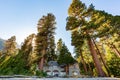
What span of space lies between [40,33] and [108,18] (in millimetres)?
16383

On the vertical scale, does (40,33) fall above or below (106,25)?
above

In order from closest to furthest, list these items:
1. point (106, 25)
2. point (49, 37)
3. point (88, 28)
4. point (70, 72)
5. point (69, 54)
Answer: point (88, 28) < point (106, 25) < point (49, 37) < point (69, 54) < point (70, 72)

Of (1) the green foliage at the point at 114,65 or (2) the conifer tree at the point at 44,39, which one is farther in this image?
(1) the green foliage at the point at 114,65

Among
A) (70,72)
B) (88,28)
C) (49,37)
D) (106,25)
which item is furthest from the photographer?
(70,72)

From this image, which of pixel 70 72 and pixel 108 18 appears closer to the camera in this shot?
pixel 108 18

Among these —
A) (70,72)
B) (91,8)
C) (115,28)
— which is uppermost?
(91,8)

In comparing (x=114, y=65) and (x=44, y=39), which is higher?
(x=44, y=39)

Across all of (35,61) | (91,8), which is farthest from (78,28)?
(35,61)

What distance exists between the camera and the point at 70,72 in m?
63.3

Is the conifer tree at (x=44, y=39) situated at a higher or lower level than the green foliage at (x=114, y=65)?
higher

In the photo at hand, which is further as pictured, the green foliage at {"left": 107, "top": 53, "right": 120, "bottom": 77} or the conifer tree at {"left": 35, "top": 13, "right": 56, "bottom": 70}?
the green foliage at {"left": 107, "top": 53, "right": 120, "bottom": 77}

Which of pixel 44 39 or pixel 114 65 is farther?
pixel 114 65

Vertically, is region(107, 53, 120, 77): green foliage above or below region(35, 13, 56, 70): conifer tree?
below

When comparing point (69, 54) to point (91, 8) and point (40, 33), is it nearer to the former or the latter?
point (40, 33)
